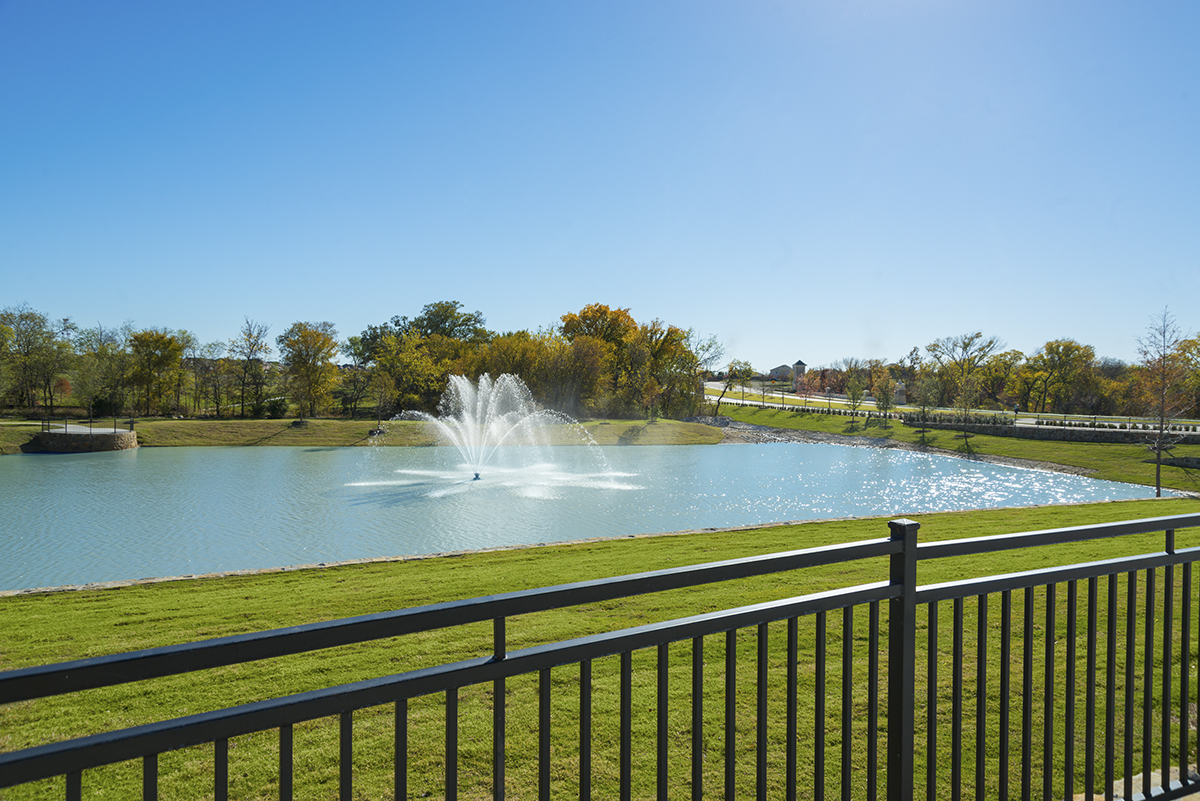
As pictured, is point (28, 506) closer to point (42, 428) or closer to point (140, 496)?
point (140, 496)

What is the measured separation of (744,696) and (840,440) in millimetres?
41447

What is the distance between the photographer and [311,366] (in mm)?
42594

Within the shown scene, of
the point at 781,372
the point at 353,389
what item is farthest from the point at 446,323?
the point at 781,372

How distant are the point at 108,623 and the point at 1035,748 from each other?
7.84 m

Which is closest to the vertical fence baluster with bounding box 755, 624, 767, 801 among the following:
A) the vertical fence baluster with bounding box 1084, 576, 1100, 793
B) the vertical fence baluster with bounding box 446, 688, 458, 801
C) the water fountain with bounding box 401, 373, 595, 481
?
the vertical fence baluster with bounding box 446, 688, 458, 801

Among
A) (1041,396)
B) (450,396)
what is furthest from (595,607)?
(1041,396)

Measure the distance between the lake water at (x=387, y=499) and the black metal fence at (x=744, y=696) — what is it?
7.73 m

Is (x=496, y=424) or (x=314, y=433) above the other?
(x=496, y=424)

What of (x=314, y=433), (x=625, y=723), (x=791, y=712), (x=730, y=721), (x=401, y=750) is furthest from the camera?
(x=314, y=433)

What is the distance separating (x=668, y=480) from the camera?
835 inches

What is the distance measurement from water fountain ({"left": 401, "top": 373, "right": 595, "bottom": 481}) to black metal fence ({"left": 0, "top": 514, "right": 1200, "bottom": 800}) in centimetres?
1677

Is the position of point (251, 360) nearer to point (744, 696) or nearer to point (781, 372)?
point (744, 696)

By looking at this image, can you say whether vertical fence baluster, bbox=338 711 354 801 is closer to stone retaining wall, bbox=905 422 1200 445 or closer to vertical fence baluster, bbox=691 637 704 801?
vertical fence baluster, bbox=691 637 704 801

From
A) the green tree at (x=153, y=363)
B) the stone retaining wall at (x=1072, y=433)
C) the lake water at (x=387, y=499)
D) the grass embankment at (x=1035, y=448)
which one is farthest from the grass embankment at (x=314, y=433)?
the stone retaining wall at (x=1072, y=433)
